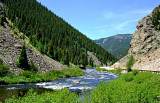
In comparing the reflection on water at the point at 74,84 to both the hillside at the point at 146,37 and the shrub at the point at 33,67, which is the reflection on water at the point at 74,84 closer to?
the shrub at the point at 33,67

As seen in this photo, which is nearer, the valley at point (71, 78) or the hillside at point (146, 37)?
the valley at point (71, 78)

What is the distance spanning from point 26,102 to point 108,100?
6.42 m

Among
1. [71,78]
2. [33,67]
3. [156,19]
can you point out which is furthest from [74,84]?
[156,19]

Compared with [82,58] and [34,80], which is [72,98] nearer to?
[34,80]

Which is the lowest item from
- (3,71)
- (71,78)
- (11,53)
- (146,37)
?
(71,78)

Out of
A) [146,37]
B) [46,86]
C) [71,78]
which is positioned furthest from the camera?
[146,37]

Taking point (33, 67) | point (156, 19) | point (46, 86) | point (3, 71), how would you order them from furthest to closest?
1. point (156, 19)
2. point (33, 67)
3. point (3, 71)
4. point (46, 86)

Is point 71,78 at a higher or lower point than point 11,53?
lower

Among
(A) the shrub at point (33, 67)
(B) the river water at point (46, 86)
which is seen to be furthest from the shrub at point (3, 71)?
(A) the shrub at point (33, 67)

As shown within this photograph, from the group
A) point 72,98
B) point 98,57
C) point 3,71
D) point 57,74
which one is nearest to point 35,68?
point 57,74

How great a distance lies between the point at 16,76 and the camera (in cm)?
3600

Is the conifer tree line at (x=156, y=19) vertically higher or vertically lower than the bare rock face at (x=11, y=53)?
higher

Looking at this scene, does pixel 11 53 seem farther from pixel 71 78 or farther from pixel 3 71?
pixel 71 78

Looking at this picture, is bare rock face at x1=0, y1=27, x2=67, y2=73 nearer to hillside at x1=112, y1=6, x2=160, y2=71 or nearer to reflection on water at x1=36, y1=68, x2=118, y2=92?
reflection on water at x1=36, y1=68, x2=118, y2=92
